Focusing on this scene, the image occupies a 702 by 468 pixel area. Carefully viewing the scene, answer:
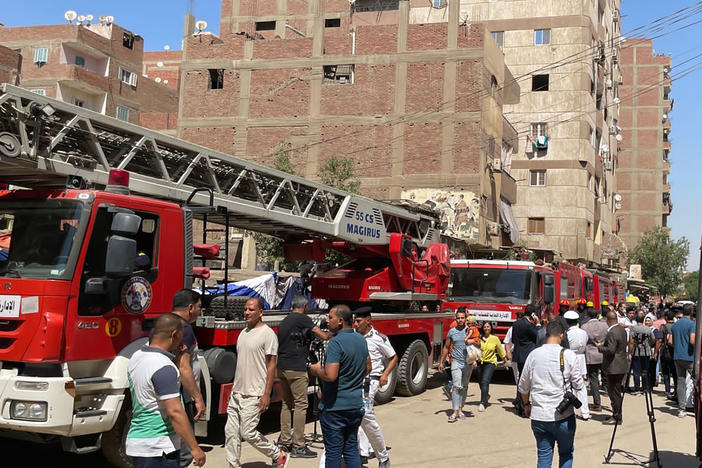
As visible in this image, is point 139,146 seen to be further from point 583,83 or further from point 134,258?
point 583,83

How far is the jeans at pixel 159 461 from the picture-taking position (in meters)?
4.77

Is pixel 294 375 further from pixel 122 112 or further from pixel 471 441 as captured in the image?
pixel 122 112

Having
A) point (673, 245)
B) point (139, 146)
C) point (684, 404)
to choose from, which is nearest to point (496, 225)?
point (684, 404)

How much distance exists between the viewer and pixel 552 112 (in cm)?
5450

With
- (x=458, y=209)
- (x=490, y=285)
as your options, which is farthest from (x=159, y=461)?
(x=458, y=209)

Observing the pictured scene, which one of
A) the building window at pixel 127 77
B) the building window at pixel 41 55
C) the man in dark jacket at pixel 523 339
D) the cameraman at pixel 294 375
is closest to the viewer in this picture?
the cameraman at pixel 294 375

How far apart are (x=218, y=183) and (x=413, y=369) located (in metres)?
6.12

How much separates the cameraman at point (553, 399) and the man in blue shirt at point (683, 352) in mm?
6901

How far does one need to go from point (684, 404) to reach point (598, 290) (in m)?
17.2

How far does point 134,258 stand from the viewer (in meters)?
7.14

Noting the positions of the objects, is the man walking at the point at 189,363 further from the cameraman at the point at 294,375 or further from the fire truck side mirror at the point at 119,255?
the cameraman at the point at 294,375

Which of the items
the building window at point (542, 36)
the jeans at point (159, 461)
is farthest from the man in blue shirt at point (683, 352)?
the building window at point (542, 36)

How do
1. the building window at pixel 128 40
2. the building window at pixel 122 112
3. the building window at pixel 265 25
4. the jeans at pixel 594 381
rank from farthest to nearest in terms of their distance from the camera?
1. the building window at pixel 128 40
2. the building window at pixel 265 25
3. the building window at pixel 122 112
4. the jeans at pixel 594 381

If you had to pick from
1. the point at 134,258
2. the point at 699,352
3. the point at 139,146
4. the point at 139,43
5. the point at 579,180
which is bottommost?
the point at 699,352
